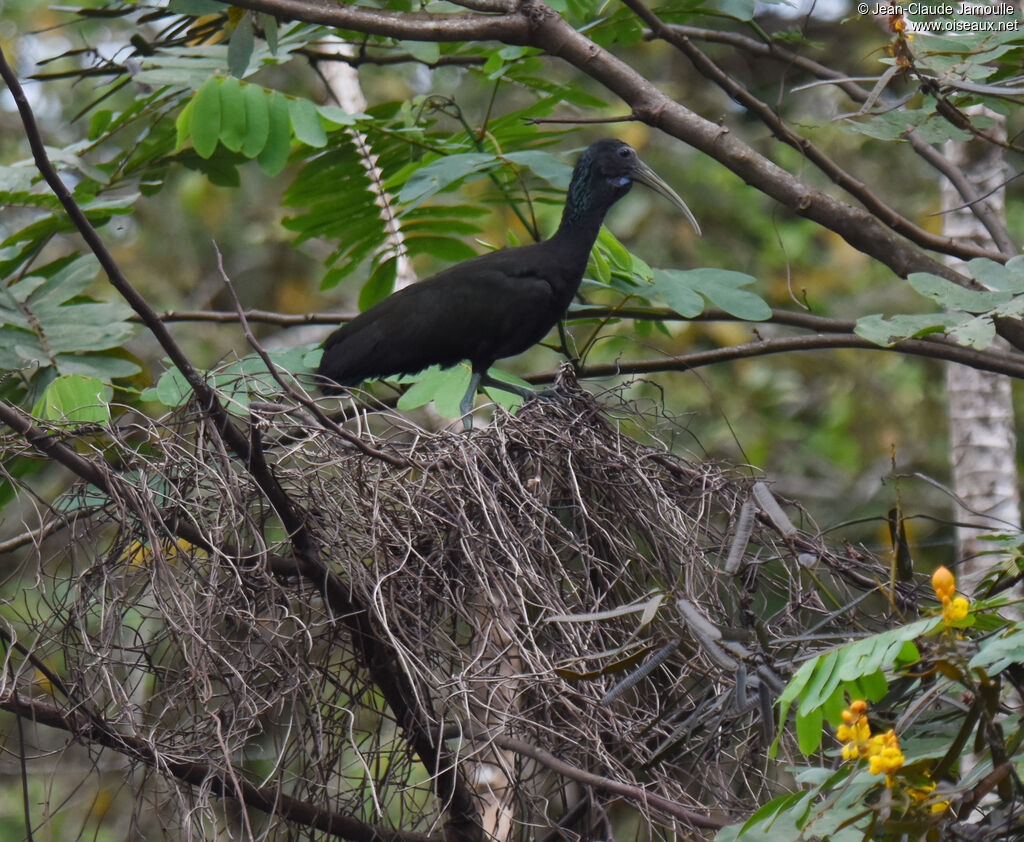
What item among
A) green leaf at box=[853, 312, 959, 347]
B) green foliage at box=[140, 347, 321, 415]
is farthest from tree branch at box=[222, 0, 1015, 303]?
green foliage at box=[140, 347, 321, 415]

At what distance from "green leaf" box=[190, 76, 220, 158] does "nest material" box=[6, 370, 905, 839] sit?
3.73 ft

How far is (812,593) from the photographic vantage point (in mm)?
2941

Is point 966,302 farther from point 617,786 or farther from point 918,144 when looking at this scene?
point 918,144

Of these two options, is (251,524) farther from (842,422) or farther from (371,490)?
(842,422)

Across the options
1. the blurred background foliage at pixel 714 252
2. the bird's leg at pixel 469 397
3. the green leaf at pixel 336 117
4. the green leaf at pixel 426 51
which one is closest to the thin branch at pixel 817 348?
the bird's leg at pixel 469 397

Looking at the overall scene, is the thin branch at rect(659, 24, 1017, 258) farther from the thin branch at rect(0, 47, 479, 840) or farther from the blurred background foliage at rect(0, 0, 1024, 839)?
the thin branch at rect(0, 47, 479, 840)

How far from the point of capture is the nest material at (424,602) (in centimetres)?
247

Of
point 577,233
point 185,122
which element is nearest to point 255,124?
point 185,122

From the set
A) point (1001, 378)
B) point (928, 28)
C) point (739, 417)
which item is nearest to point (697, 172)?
point (739, 417)

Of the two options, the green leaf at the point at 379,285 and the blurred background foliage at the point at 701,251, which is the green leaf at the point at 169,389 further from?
the blurred background foliage at the point at 701,251

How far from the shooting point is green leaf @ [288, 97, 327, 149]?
3785 millimetres

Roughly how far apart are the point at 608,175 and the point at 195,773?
299 cm

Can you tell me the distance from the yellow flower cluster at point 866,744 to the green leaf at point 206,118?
2.73m

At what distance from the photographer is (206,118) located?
3744mm
